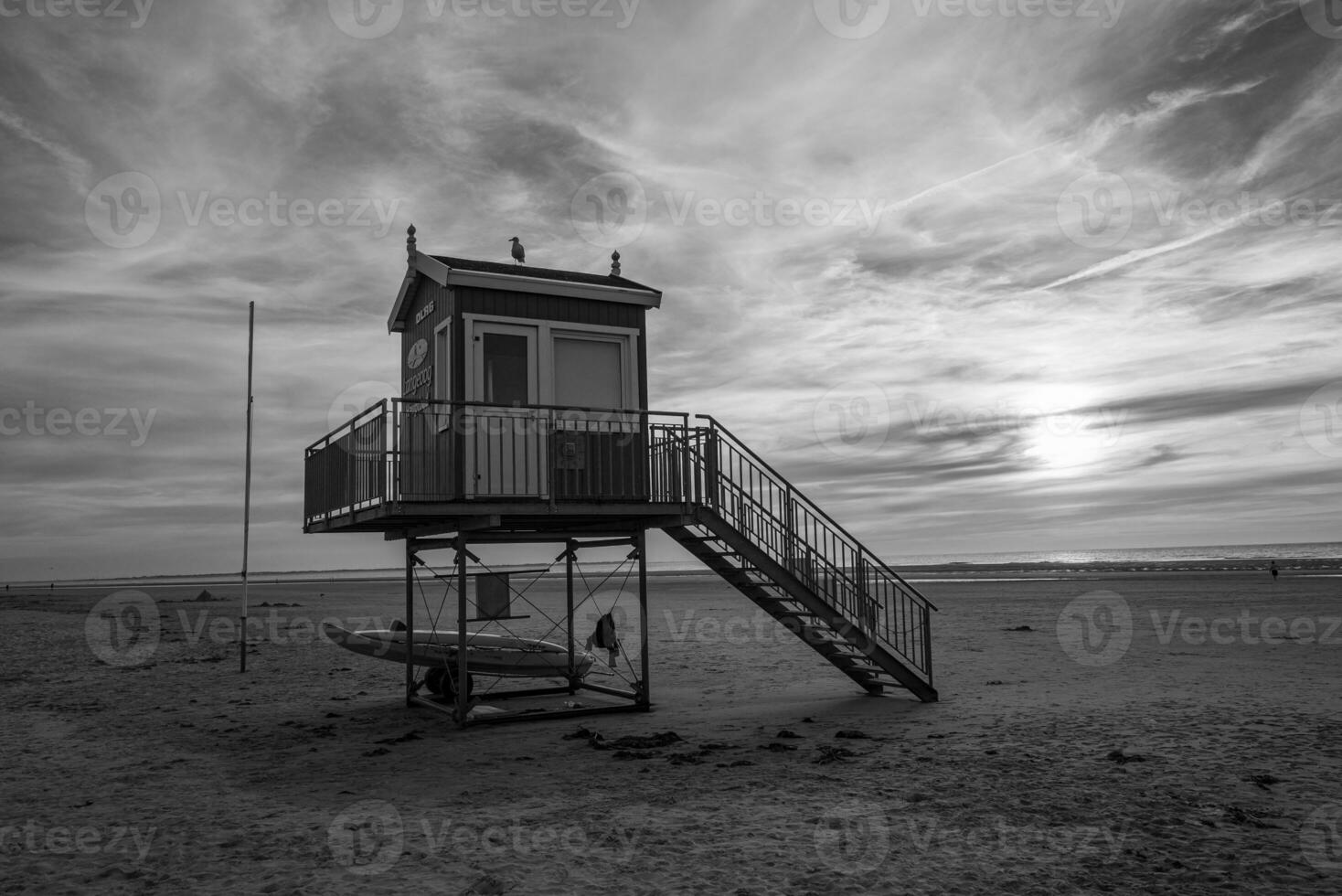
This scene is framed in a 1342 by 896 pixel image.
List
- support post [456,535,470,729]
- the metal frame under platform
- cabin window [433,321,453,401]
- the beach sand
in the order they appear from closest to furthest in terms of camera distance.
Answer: the beach sand → support post [456,535,470,729] → the metal frame under platform → cabin window [433,321,453,401]

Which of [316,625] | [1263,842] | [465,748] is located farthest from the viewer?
[316,625]

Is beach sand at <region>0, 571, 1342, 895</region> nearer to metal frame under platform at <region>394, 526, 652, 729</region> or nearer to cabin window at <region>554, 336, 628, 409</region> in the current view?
metal frame under platform at <region>394, 526, 652, 729</region>

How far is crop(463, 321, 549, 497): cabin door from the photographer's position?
13.7m

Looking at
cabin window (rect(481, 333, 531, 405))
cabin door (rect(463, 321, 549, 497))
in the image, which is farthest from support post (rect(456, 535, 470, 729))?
cabin window (rect(481, 333, 531, 405))

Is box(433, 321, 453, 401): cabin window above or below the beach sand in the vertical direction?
above

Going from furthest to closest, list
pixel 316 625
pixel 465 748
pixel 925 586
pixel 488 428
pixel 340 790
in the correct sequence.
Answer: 1. pixel 925 586
2. pixel 316 625
3. pixel 488 428
4. pixel 465 748
5. pixel 340 790

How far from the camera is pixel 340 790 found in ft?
34.2

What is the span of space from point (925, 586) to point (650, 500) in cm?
4937

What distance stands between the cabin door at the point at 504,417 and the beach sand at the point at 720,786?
3.55m

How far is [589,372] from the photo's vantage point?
1531 centimetres

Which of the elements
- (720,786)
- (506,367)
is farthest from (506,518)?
(720,786)

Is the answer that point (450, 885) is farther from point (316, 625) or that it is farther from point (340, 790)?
point (316, 625)

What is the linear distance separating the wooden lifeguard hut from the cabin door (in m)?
0.03

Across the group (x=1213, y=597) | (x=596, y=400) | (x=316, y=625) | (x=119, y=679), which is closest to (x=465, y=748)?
(x=596, y=400)
